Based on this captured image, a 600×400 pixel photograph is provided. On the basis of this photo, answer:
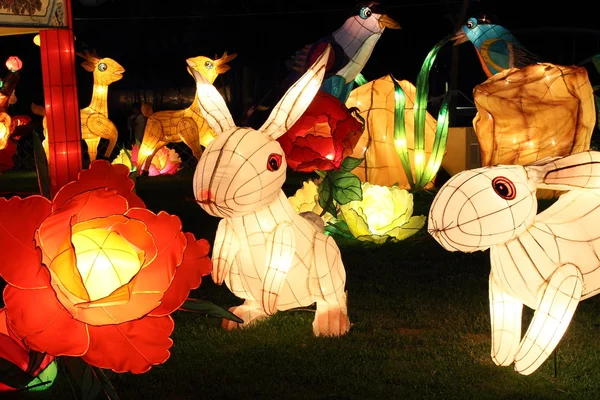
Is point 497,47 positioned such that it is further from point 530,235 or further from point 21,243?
point 21,243

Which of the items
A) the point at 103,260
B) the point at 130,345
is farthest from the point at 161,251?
the point at 130,345

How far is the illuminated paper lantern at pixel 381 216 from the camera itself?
25.9ft

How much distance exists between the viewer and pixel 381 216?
795 cm

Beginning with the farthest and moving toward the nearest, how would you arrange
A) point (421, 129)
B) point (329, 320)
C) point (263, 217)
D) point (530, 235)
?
point (421, 129), point (329, 320), point (263, 217), point (530, 235)

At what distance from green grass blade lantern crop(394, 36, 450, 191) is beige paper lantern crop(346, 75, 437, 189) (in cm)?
120

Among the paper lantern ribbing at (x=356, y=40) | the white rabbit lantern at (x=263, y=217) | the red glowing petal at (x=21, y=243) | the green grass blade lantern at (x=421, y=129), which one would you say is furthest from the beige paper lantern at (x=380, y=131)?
the red glowing petal at (x=21, y=243)

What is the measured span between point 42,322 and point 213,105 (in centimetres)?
253

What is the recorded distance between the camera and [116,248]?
212cm

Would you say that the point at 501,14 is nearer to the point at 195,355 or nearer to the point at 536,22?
the point at 536,22

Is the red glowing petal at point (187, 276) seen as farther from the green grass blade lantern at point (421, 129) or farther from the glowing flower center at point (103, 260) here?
the green grass blade lantern at point (421, 129)

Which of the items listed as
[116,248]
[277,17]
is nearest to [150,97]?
[277,17]

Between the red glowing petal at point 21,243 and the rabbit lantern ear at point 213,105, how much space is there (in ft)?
7.55

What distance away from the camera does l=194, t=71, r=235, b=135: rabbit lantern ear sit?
4.39 metres

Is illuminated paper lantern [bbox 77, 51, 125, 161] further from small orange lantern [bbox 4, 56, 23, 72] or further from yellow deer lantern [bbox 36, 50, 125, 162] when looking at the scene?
small orange lantern [bbox 4, 56, 23, 72]
